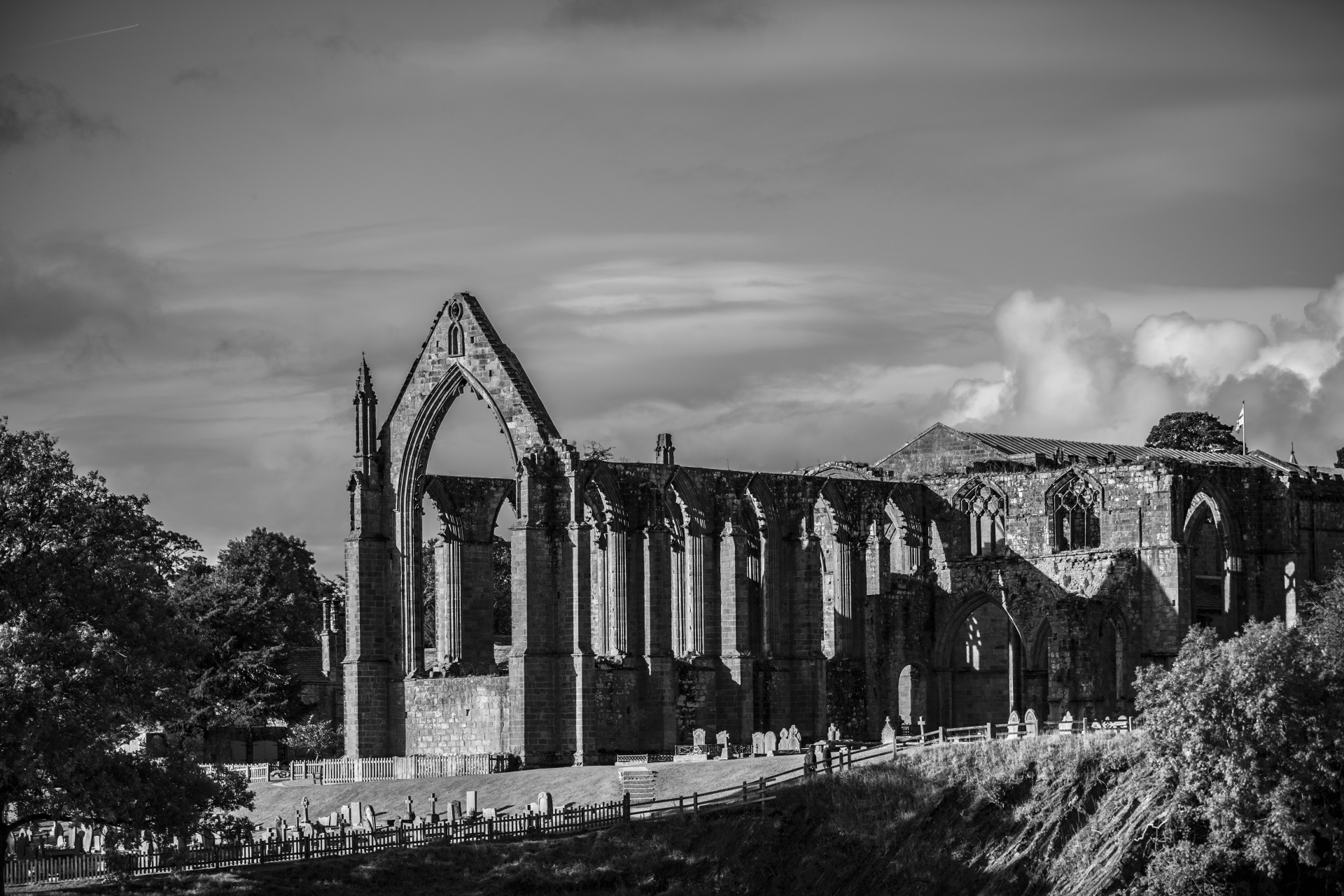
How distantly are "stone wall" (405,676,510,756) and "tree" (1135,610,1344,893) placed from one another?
2398 centimetres

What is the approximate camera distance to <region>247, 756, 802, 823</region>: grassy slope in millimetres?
68000

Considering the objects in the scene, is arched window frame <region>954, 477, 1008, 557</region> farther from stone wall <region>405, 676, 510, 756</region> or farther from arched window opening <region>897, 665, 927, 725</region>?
stone wall <region>405, 676, 510, 756</region>

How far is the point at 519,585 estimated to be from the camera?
75312mm

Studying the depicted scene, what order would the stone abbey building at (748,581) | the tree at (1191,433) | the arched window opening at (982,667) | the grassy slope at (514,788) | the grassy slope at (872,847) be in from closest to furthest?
the grassy slope at (872,847) → the grassy slope at (514,788) → the stone abbey building at (748,581) → the arched window opening at (982,667) → the tree at (1191,433)

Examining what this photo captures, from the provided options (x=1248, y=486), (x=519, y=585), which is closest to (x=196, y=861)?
(x=519, y=585)

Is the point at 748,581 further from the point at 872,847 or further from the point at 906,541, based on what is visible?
the point at 872,847

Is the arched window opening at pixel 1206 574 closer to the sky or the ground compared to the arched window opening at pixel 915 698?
closer to the sky

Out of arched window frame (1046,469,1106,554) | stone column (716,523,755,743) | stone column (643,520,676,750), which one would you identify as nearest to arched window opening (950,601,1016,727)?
arched window frame (1046,469,1106,554)

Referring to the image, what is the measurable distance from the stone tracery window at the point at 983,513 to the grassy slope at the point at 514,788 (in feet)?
65.5

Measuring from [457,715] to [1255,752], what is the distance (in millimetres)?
28821

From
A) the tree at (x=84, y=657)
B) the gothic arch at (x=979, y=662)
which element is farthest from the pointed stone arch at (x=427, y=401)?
the tree at (x=84, y=657)

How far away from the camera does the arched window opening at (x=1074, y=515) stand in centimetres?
8444

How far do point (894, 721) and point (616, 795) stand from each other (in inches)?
724

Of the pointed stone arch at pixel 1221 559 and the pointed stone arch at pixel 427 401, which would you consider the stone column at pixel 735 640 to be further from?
the pointed stone arch at pixel 1221 559
